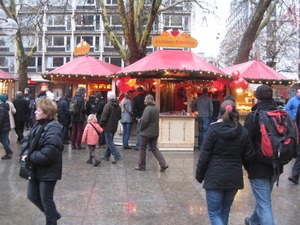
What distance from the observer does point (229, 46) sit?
117 feet

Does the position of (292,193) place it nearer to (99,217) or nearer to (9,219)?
(99,217)

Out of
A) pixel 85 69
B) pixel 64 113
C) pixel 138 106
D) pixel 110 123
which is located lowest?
pixel 110 123

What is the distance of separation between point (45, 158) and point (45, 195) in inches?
17.5

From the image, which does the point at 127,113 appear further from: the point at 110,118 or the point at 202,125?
the point at 202,125

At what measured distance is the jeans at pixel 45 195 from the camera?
3.59m

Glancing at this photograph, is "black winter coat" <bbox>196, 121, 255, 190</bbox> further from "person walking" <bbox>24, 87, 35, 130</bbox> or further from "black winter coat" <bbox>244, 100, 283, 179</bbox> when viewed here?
"person walking" <bbox>24, 87, 35, 130</bbox>

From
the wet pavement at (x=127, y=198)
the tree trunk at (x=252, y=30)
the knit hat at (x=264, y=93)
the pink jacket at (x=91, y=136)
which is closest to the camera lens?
the knit hat at (x=264, y=93)

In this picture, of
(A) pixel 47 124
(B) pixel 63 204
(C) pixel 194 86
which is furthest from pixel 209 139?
(C) pixel 194 86

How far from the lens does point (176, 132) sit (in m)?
10.2

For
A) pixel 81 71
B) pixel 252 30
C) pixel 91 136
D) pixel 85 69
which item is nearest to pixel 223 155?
pixel 91 136

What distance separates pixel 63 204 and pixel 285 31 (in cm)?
3033

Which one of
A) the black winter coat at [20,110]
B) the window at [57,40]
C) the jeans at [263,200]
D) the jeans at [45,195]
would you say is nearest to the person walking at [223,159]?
the jeans at [263,200]

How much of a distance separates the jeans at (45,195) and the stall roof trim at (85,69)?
10104 millimetres

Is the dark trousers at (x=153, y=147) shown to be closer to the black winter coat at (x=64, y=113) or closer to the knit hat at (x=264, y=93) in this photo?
the knit hat at (x=264, y=93)
